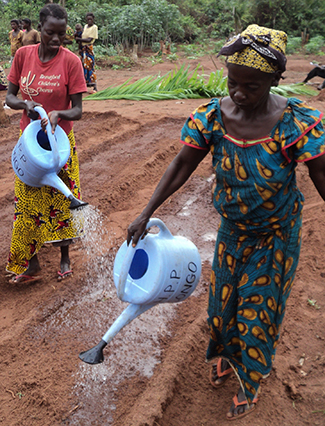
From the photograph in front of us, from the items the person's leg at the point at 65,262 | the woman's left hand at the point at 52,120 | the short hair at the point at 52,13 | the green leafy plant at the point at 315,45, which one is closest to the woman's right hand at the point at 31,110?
the woman's left hand at the point at 52,120

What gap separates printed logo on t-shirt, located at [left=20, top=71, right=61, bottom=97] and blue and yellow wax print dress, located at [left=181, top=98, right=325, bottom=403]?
4.11 ft

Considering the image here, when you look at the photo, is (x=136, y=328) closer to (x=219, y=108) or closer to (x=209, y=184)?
(x=219, y=108)

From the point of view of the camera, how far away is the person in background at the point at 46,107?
2646 millimetres

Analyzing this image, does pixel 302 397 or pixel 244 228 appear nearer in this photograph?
pixel 244 228

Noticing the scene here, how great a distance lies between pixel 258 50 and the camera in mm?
1524

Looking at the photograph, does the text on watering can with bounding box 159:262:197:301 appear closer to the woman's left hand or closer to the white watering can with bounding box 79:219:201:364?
the white watering can with bounding box 79:219:201:364

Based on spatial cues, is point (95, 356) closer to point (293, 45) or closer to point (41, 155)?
point (41, 155)

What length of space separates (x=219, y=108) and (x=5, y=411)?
5.89 ft

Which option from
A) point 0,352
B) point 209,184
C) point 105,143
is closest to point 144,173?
point 209,184

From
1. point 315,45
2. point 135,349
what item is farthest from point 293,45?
point 135,349

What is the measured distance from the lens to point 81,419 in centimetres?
216

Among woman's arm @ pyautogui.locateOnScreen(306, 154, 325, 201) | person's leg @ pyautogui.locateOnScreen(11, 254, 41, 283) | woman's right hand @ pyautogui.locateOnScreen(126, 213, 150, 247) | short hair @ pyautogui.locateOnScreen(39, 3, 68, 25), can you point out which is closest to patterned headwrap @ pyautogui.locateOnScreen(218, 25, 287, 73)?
woman's arm @ pyautogui.locateOnScreen(306, 154, 325, 201)

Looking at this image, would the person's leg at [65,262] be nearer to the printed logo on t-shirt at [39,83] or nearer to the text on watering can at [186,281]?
the printed logo on t-shirt at [39,83]

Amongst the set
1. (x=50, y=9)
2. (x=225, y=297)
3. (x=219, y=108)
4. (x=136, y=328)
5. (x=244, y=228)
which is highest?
(x=50, y=9)
